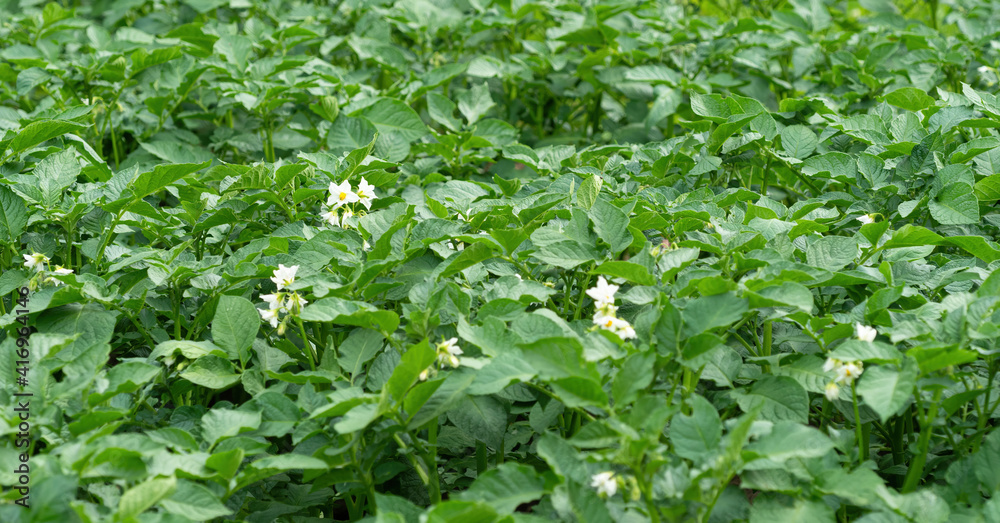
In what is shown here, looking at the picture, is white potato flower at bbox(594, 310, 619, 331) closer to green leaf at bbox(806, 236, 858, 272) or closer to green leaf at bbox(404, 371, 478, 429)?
green leaf at bbox(404, 371, 478, 429)

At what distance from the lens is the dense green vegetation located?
1.19 meters

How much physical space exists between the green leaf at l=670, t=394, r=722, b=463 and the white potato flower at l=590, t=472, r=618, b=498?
10 cm

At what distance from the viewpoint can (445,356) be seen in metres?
1.33

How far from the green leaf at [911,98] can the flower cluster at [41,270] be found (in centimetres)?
201

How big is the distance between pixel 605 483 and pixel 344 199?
34.4 inches

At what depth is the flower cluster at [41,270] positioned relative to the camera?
5.25ft

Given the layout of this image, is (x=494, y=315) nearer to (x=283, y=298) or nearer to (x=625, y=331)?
(x=625, y=331)

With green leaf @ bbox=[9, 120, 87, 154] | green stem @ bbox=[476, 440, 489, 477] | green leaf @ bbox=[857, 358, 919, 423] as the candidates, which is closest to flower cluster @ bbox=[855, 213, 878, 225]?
green leaf @ bbox=[857, 358, 919, 423]

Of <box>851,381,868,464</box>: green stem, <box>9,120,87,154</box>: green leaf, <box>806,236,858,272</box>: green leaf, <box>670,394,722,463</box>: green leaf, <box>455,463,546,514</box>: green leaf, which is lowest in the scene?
<box>851,381,868,464</box>: green stem

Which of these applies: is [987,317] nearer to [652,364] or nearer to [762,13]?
[652,364]

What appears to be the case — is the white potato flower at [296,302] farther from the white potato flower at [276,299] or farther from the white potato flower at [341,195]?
the white potato flower at [341,195]

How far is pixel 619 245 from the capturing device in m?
1.51

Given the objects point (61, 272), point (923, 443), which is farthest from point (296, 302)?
point (923, 443)

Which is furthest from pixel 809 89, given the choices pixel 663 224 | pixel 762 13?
pixel 663 224
